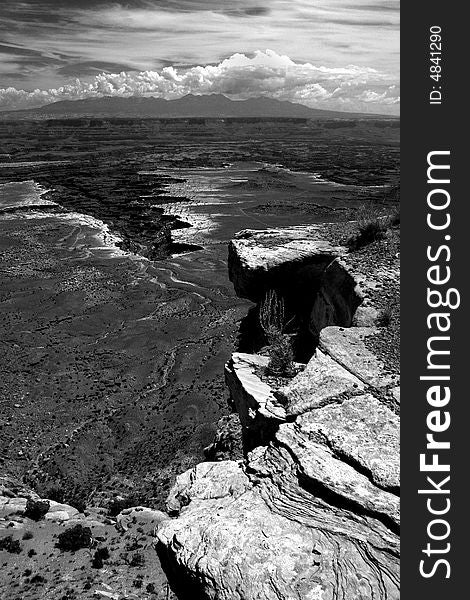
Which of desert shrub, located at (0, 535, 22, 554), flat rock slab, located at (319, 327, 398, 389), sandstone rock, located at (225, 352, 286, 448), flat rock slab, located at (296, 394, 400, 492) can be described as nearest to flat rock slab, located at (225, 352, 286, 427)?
sandstone rock, located at (225, 352, 286, 448)

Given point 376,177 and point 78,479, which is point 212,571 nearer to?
point 78,479

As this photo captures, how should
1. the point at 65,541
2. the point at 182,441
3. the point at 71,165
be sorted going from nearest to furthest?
1. the point at 65,541
2. the point at 182,441
3. the point at 71,165

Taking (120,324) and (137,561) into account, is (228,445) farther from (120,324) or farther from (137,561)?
(120,324)

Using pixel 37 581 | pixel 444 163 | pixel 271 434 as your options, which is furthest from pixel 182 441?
pixel 444 163

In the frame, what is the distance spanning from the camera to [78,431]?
22.0 m

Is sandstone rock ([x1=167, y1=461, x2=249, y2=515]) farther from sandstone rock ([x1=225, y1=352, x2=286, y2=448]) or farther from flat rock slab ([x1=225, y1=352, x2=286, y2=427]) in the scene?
flat rock slab ([x1=225, y1=352, x2=286, y2=427])

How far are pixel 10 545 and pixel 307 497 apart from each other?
456 inches

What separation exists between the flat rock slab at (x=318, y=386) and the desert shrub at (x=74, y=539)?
8913 millimetres

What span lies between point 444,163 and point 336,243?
45.3ft

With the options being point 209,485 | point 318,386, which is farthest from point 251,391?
point 209,485

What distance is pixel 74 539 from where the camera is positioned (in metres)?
16.0

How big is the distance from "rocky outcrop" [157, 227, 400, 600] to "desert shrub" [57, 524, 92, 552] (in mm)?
6565

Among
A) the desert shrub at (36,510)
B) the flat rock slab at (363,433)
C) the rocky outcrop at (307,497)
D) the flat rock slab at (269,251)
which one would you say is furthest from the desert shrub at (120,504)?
the flat rock slab at (363,433)

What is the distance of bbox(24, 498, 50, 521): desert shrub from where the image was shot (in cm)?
→ 1714
